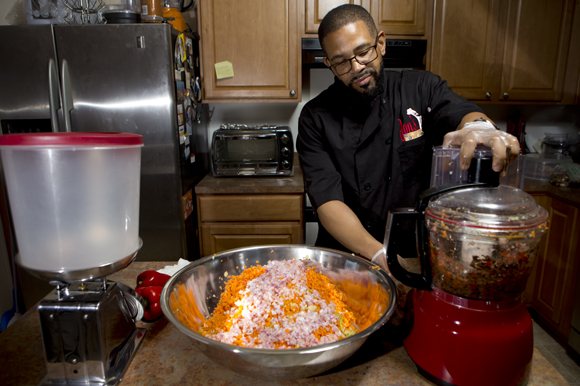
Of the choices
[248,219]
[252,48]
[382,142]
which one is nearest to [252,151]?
[248,219]

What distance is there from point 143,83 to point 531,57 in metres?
2.48

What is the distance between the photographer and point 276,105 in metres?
2.78

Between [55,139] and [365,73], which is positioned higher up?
[365,73]

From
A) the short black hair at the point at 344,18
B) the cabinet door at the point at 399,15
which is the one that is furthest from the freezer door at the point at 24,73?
the cabinet door at the point at 399,15

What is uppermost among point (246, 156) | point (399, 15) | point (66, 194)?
point (399, 15)

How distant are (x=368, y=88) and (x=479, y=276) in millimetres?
955

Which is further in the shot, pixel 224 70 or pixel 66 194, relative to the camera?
pixel 224 70

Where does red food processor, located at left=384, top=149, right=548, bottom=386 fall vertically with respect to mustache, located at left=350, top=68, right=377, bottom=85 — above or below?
below

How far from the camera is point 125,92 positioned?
2023mm

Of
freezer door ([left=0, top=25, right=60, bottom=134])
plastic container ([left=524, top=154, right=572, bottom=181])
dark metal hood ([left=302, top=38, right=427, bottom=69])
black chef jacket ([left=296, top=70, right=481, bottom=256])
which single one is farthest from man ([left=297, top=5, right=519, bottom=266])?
freezer door ([left=0, top=25, right=60, bottom=134])

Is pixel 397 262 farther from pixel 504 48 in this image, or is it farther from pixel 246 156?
pixel 504 48

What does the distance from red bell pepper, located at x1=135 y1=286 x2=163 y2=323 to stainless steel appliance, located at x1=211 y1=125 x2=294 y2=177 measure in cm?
162

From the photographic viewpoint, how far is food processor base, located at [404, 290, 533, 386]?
59 cm

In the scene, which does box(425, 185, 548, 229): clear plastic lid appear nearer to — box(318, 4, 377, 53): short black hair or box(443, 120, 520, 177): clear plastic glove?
box(443, 120, 520, 177): clear plastic glove
